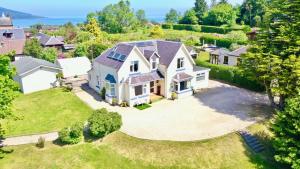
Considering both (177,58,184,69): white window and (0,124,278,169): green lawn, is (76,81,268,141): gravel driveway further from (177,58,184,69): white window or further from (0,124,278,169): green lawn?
(177,58,184,69): white window

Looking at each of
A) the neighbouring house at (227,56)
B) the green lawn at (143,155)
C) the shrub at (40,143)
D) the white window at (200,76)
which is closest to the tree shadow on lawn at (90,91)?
the shrub at (40,143)

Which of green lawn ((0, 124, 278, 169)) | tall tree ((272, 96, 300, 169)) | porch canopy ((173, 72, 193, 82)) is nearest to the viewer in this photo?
tall tree ((272, 96, 300, 169))

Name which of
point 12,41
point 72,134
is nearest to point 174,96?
point 72,134

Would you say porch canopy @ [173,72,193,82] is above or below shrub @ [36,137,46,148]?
above

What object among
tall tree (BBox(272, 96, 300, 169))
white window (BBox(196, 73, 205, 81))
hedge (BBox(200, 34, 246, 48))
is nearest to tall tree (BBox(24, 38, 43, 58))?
white window (BBox(196, 73, 205, 81))

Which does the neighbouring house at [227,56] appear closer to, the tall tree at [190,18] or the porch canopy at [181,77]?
the porch canopy at [181,77]

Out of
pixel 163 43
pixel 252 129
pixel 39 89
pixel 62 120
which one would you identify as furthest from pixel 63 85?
pixel 252 129

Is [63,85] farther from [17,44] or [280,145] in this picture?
[280,145]
